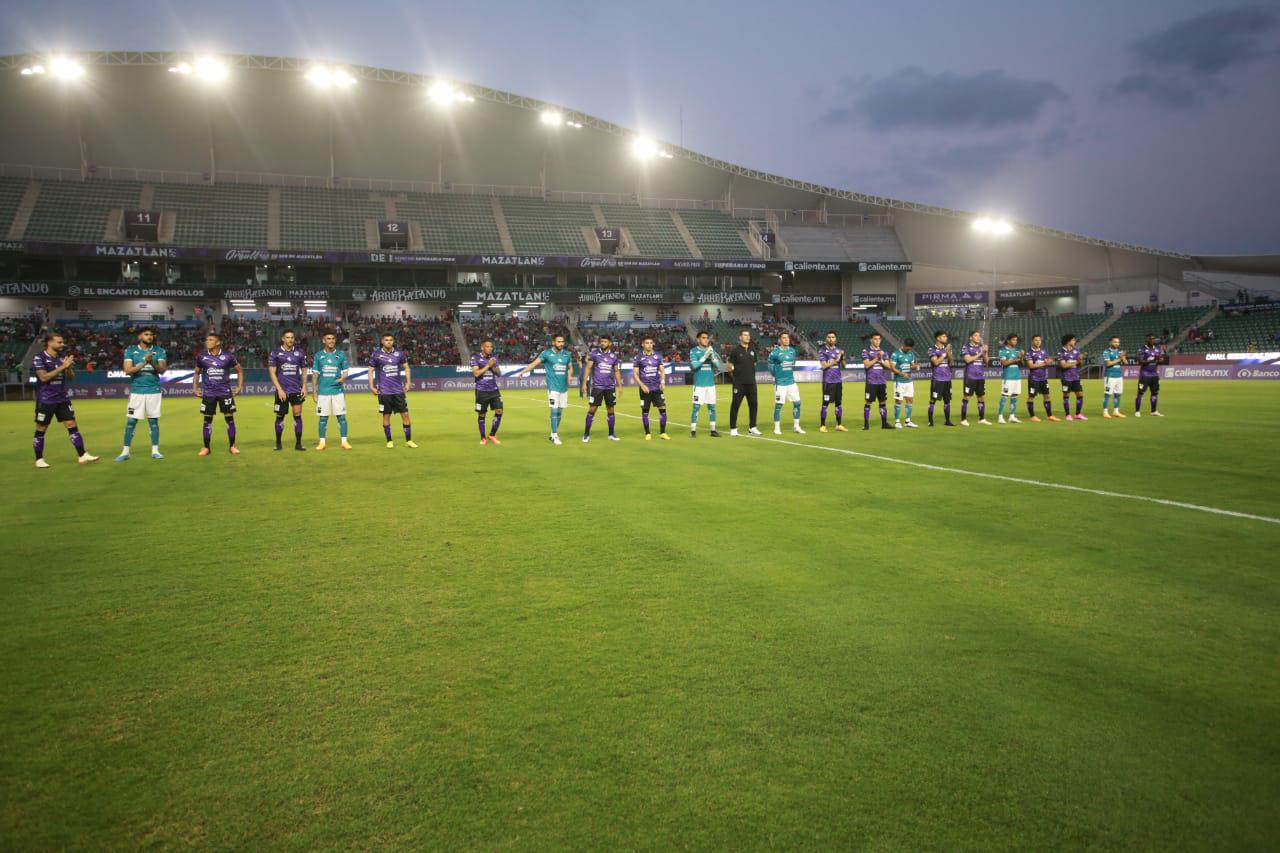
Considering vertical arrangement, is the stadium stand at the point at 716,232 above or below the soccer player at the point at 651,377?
above

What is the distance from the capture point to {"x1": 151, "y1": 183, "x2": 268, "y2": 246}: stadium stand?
4997 cm

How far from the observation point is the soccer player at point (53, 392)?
11.3 meters

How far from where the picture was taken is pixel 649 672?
363 cm

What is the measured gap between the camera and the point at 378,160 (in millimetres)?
57156

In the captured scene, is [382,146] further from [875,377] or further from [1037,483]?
[1037,483]

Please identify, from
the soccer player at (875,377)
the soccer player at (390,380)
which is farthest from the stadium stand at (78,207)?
the soccer player at (875,377)

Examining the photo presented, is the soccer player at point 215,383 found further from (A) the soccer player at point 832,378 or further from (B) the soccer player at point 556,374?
(A) the soccer player at point 832,378

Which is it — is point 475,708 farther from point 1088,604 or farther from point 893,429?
point 893,429

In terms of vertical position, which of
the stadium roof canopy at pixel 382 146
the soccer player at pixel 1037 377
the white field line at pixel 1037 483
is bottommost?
the white field line at pixel 1037 483

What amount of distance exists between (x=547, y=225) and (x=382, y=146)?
1373 centimetres

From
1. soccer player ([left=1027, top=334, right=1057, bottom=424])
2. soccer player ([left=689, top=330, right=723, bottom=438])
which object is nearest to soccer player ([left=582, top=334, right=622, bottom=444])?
soccer player ([left=689, top=330, right=723, bottom=438])

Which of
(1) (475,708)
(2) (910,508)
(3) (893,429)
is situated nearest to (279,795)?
(1) (475,708)

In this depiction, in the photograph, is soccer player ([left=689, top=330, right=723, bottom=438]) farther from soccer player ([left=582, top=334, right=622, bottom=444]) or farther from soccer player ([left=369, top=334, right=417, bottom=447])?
soccer player ([left=369, top=334, right=417, bottom=447])

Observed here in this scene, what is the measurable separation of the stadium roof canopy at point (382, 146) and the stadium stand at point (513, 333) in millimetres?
14432
